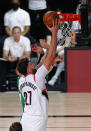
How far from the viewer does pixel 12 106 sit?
8.38 m

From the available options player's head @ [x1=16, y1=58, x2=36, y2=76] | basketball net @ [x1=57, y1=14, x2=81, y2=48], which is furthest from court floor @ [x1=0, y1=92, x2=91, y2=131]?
player's head @ [x1=16, y1=58, x2=36, y2=76]

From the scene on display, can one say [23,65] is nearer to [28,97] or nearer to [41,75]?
[41,75]

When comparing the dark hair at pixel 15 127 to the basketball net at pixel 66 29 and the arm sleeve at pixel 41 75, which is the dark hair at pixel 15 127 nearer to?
the arm sleeve at pixel 41 75

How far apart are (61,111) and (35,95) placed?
3293 millimetres

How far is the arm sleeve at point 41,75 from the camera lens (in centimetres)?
438

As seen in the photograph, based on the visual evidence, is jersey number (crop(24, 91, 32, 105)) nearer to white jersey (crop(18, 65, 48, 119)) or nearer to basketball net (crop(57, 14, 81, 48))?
white jersey (crop(18, 65, 48, 119))

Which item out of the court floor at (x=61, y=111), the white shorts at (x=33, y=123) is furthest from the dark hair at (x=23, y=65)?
the court floor at (x=61, y=111)

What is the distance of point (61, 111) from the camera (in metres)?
7.66

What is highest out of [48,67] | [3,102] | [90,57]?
[48,67]

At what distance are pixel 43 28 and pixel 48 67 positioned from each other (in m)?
7.06

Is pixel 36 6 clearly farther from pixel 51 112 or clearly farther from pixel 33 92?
pixel 33 92

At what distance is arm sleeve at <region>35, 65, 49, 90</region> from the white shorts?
31 centimetres

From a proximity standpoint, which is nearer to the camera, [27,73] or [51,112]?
[27,73]

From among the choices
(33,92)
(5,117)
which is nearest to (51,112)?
(5,117)
